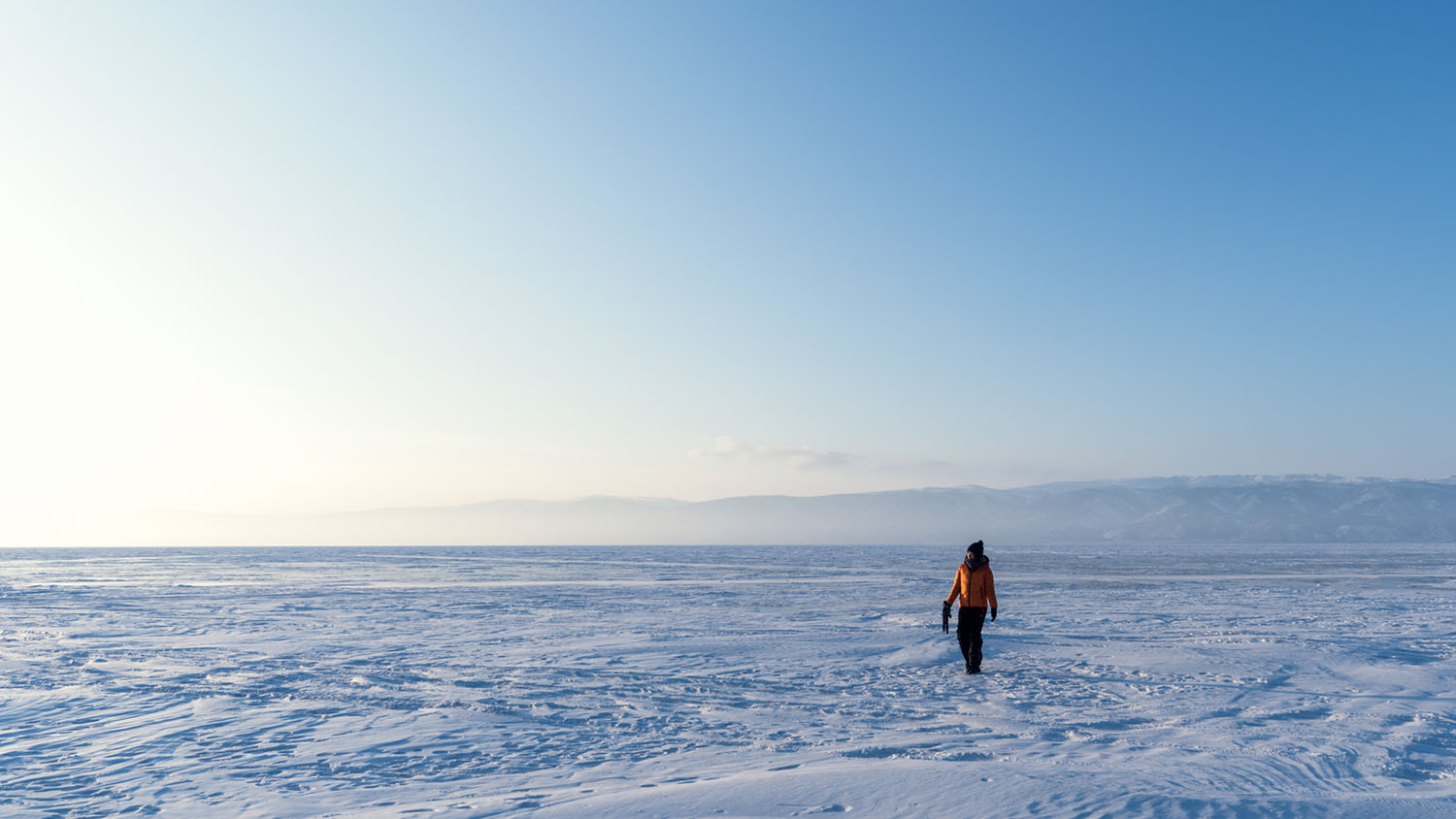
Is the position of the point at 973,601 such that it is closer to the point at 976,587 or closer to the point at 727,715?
the point at 976,587

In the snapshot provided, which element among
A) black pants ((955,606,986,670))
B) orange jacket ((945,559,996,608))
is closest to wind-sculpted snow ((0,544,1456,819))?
black pants ((955,606,986,670))

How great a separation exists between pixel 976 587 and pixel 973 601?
0.51 ft

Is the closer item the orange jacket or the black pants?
the black pants

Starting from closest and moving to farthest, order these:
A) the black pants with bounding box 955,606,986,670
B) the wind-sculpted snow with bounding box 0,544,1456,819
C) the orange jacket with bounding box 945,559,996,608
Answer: the wind-sculpted snow with bounding box 0,544,1456,819 < the black pants with bounding box 955,606,986,670 < the orange jacket with bounding box 945,559,996,608

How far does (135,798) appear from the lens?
466cm

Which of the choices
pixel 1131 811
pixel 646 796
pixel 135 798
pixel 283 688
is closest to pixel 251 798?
pixel 135 798

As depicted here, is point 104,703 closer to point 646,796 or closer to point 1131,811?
point 646,796

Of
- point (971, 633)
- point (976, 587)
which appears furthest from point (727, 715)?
point (976, 587)

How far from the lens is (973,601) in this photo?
8906mm

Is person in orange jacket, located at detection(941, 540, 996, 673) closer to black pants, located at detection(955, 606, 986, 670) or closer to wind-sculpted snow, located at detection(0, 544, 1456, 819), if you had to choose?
black pants, located at detection(955, 606, 986, 670)

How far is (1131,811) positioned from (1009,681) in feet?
13.8

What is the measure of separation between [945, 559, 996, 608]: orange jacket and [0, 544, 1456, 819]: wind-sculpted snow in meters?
0.72

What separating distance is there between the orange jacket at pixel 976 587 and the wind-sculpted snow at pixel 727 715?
72cm

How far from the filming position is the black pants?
859 cm
